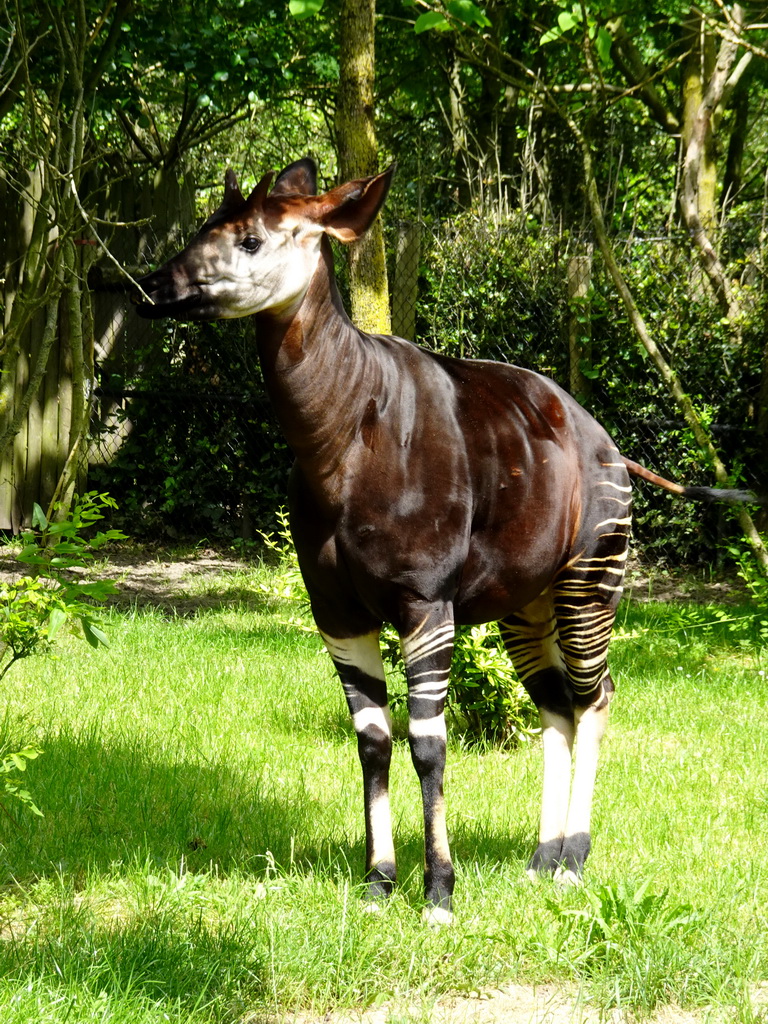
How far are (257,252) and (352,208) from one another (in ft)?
0.90

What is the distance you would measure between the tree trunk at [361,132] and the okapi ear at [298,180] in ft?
7.09

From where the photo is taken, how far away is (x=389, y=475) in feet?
9.11

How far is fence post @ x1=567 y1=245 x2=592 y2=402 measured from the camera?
7.84 m

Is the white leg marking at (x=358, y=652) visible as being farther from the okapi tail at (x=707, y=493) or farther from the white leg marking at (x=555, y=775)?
the okapi tail at (x=707, y=493)

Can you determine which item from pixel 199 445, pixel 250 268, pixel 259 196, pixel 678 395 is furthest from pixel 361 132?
pixel 199 445

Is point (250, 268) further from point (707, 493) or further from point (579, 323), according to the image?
point (579, 323)

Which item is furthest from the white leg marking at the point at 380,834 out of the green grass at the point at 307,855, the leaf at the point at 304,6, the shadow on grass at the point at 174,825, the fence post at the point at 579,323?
the fence post at the point at 579,323

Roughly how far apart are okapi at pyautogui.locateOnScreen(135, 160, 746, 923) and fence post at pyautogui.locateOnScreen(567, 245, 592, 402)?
15.7ft

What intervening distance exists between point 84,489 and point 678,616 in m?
4.90

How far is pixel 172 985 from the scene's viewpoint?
252cm

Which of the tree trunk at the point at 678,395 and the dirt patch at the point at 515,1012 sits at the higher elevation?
the tree trunk at the point at 678,395

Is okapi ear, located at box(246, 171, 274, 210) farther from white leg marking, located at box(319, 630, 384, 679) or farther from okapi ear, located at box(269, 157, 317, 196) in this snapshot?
white leg marking, located at box(319, 630, 384, 679)

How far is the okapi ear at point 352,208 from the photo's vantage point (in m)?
2.69

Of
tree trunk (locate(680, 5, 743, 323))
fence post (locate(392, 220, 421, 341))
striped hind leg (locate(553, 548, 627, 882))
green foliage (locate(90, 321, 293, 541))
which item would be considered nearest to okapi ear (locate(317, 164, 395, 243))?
striped hind leg (locate(553, 548, 627, 882))
